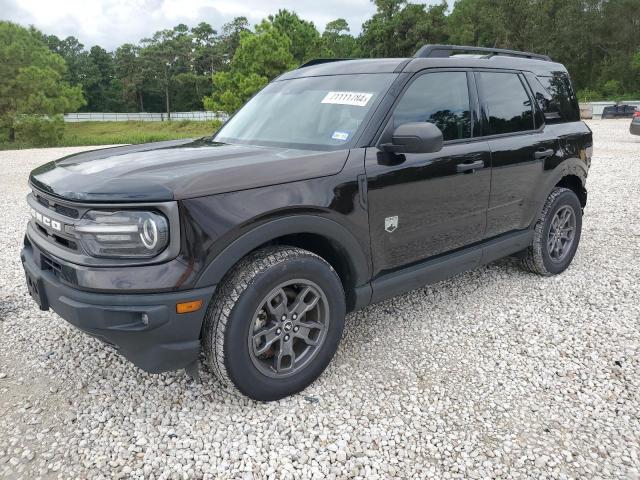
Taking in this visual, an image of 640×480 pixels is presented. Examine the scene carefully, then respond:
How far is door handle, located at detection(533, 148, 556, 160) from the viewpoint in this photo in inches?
157

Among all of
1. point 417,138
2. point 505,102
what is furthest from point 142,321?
point 505,102

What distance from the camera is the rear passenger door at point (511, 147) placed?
365 cm

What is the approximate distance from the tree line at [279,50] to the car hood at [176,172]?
2075 centimetres

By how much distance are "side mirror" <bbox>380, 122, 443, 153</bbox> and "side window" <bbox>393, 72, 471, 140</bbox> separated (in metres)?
0.25

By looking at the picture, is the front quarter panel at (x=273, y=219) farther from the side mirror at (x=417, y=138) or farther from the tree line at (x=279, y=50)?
the tree line at (x=279, y=50)

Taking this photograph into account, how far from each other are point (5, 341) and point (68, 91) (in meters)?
35.7

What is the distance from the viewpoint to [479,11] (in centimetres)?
5300

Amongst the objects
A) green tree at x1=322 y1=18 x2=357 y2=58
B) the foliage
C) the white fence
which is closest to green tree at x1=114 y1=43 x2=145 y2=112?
the white fence

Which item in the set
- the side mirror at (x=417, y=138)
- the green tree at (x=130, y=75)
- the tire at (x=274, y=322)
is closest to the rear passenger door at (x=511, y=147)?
the side mirror at (x=417, y=138)

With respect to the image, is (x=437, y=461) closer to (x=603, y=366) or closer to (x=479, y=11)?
(x=603, y=366)

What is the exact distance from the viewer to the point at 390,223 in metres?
2.97

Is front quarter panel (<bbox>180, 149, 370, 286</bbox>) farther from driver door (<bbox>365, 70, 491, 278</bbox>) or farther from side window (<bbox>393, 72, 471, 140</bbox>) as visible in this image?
side window (<bbox>393, 72, 471, 140</bbox>)

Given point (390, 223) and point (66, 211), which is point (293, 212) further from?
point (66, 211)

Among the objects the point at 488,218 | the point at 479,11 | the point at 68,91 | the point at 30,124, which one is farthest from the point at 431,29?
the point at 488,218
